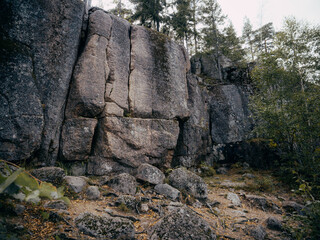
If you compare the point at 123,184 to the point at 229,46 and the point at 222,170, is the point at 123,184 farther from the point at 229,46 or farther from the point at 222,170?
the point at 229,46

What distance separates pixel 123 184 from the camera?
20.2 ft

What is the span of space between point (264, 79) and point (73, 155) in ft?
45.6

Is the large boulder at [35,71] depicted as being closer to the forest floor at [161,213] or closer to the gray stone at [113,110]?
the gray stone at [113,110]

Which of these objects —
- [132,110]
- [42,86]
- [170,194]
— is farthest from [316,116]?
[42,86]

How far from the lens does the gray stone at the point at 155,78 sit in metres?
9.49

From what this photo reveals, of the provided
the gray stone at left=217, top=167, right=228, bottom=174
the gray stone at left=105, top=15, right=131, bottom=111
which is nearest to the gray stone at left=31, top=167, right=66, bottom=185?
the gray stone at left=105, top=15, right=131, bottom=111

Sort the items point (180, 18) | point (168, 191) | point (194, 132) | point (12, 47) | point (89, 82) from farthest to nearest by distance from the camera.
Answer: point (180, 18) → point (194, 132) → point (89, 82) → point (168, 191) → point (12, 47)

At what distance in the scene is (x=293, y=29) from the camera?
14.5 m

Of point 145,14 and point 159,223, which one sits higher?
point 145,14

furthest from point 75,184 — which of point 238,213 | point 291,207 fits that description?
point 291,207

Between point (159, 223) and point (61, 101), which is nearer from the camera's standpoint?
point (159, 223)

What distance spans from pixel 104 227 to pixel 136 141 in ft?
16.1

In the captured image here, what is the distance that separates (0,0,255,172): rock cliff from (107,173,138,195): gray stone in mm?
1418

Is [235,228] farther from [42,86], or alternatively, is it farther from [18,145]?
[42,86]
